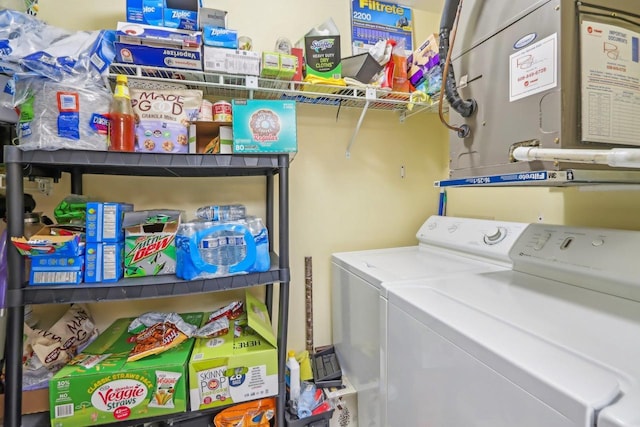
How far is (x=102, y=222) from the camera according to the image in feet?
3.21

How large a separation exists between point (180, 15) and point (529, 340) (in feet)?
4.87

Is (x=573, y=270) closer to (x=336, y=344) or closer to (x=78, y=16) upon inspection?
(x=336, y=344)

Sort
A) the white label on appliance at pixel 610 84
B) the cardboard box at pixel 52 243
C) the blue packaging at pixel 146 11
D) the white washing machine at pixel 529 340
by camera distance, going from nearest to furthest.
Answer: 1. the white washing machine at pixel 529 340
2. the white label on appliance at pixel 610 84
3. the cardboard box at pixel 52 243
4. the blue packaging at pixel 146 11

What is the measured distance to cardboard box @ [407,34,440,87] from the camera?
130 centimetres

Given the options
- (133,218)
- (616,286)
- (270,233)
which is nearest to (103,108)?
(133,218)

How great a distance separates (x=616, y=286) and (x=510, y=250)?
332 mm

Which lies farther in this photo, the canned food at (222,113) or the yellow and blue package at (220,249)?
the canned food at (222,113)

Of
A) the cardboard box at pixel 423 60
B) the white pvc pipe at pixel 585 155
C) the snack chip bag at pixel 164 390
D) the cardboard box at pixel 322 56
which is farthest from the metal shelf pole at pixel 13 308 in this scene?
the cardboard box at pixel 423 60

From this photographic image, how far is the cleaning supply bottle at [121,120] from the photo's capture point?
39.1 inches

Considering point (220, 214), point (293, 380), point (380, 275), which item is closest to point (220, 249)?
point (220, 214)

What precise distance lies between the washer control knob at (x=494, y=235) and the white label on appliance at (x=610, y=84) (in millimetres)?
538

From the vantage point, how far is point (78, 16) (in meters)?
1.30

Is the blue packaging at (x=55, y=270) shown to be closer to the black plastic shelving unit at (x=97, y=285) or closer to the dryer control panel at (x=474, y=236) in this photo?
the black plastic shelving unit at (x=97, y=285)

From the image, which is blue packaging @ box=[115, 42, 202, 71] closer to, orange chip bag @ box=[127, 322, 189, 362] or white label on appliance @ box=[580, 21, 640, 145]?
orange chip bag @ box=[127, 322, 189, 362]
